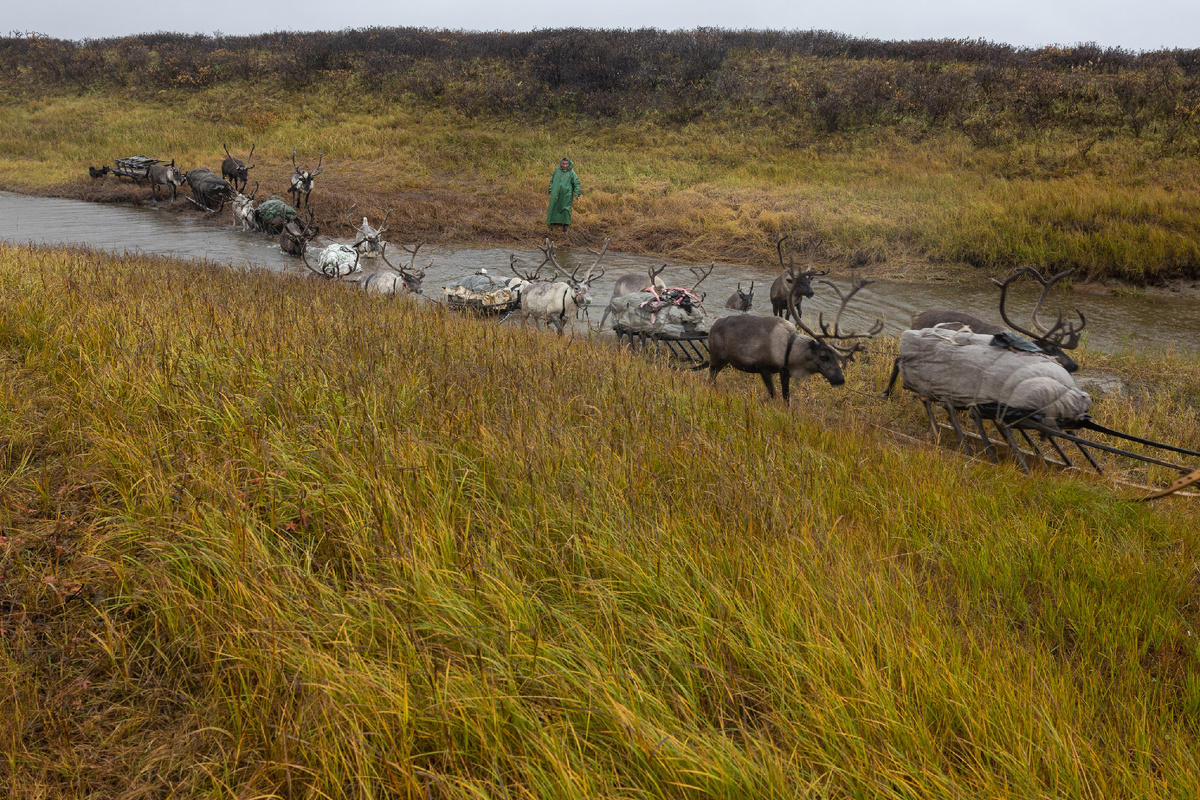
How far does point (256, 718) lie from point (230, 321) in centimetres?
394

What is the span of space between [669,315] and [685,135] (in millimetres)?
22899

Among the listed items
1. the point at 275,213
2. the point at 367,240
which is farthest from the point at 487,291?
the point at 275,213

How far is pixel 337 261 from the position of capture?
13531 millimetres

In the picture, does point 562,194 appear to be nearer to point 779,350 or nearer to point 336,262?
point 336,262

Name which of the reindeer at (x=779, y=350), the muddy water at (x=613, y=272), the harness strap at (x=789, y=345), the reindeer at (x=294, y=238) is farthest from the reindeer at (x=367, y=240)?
the harness strap at (x=789, y=345)

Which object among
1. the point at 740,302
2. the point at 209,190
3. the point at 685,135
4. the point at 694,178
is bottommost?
the point at 740,302

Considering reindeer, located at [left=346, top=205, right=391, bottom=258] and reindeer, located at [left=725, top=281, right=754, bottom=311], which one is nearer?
reindeer, located at [left=725, top=281, right=754, bottom=311]

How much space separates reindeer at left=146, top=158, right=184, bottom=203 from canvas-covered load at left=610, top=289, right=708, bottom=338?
20.6 metres

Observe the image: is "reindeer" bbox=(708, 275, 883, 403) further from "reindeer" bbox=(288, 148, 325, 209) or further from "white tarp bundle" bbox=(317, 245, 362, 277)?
"reindeer" bbox=(288, 148, 325, 209)

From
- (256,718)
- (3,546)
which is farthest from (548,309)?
(256,718)

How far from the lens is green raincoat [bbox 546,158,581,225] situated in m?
18.5

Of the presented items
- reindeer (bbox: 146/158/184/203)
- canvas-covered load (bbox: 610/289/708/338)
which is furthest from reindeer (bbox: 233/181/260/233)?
canvas-covered load (bbox: 610/289/708/338)

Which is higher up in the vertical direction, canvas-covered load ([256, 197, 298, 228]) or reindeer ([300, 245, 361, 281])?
canvas-covered load ([256, 197, 298, 228])

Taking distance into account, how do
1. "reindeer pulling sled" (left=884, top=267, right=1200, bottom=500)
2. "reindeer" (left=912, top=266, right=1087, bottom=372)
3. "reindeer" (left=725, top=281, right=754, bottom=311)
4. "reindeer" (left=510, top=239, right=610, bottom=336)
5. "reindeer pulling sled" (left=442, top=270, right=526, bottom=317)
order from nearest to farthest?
"reindeer pulling sled" (left=884, top=267, right=1200, bottom=500) → "reindeer" (left=912, top=266, right=1087, bottom=372) → "reindeer" (left=510, top=239, right=610, bottom=336) → "reindeer pulling sled" (left=442, top=270, right=526, bottom=317) → "reindeer" (left=725, top=281, right=754, bottom=311)
